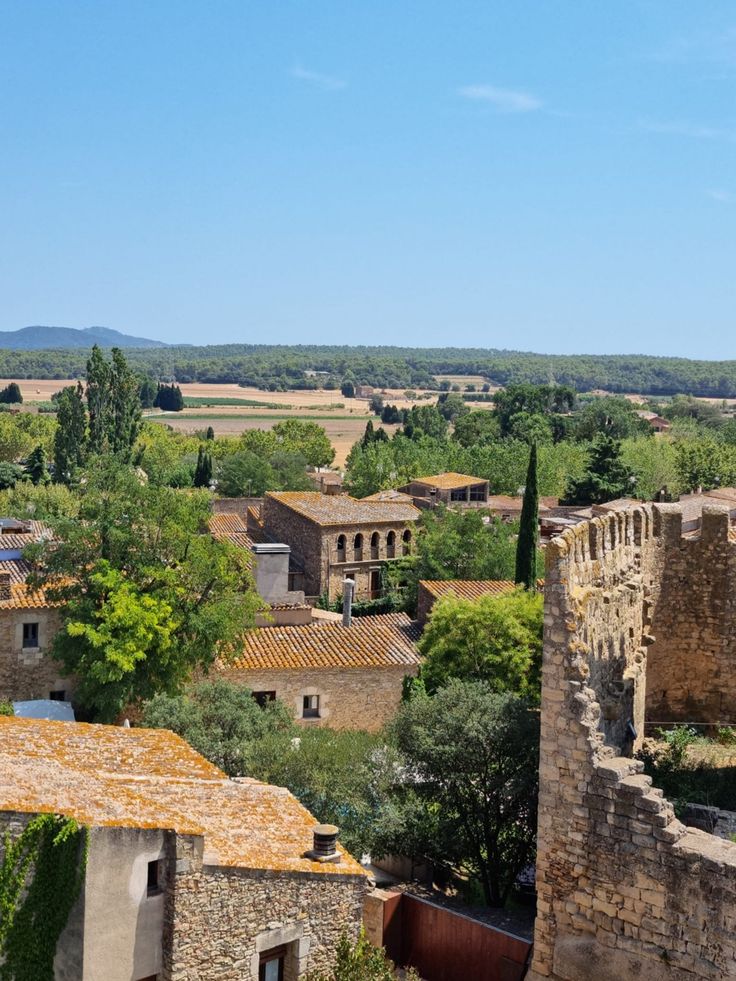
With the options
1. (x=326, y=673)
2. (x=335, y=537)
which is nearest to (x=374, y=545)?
(x=335, y=537)

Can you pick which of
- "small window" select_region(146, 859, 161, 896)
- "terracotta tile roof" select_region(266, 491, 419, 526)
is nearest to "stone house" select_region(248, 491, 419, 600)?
"terracotta tile roof" select_region(266, 491, 419, 526)

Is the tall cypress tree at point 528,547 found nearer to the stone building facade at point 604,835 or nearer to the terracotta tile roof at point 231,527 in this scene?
the terracotta tile roof at point 231,527

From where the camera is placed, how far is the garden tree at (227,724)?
22.3m

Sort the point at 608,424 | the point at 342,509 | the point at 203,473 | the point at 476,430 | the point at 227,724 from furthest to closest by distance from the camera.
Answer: the point at 476,430 < the point at 608,424 < the point at 203,473 < the point at 342,509 < the point at 227,724

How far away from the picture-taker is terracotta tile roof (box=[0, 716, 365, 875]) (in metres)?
12.6

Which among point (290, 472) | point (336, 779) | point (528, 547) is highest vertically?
point (528, 547)

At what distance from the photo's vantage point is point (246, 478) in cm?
8362

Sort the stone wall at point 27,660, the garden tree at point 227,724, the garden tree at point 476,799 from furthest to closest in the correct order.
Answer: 1. the stone wall at point 27,660
2. the garden tree at point 227,724
3. the garden tree at point 476,799

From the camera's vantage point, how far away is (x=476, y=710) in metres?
19.8

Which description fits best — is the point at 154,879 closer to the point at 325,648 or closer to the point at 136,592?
the point at 136,592

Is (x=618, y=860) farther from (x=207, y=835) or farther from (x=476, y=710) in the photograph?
(x=476, y=710)

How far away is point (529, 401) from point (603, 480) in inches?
2491

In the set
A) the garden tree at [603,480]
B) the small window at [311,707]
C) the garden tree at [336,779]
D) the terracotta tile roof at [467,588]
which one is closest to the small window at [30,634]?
the small window at [311,707]

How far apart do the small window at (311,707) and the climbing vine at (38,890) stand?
18.4m
